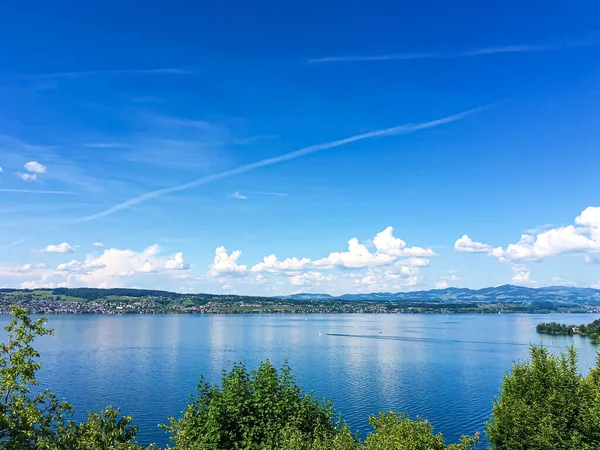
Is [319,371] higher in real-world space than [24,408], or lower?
lower

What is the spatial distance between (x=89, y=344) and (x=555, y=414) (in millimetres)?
168230

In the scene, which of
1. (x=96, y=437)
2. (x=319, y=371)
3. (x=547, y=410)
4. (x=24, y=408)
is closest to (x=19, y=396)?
(x=24, y=408)

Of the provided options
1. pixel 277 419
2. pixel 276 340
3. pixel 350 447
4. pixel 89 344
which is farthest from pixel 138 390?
pixel 276 340

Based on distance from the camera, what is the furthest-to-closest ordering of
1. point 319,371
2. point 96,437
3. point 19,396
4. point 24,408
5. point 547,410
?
point 319,371, point 547,410, point 96,437, point 19,396, point 24,408

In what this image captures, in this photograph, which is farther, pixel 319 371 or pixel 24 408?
pixel 319 371

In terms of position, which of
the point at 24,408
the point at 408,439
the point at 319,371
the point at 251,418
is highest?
the point at 24,408

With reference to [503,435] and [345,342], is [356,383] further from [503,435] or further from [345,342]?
[345,342]

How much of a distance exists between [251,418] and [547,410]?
2141 centimetres

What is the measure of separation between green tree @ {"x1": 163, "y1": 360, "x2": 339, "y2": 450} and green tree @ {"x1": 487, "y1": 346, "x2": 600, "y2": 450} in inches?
548

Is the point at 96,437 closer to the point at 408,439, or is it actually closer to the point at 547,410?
the point at 408,439

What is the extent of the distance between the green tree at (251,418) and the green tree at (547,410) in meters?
13.9

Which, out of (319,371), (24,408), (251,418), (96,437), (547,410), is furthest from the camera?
(319,371)

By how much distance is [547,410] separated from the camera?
33156mm

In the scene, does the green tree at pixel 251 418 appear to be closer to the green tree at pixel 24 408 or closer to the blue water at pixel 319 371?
the green tree at pixel 24 408
